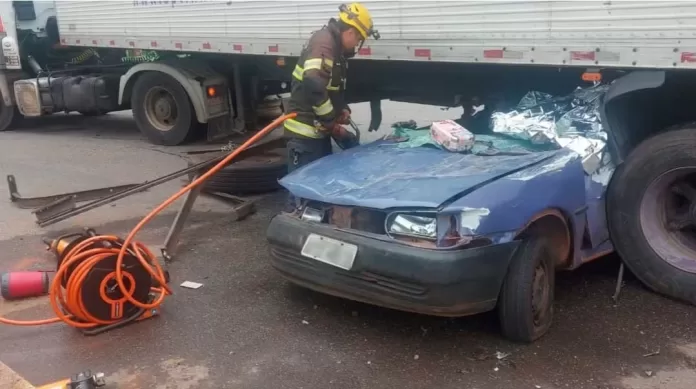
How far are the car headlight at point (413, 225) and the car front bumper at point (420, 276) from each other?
0.29 ft

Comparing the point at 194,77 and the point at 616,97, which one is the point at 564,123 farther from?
the point at 194,77

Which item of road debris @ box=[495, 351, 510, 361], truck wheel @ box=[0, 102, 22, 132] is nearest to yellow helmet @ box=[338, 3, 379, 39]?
road debris @ box=[495, 351, 510, 361]

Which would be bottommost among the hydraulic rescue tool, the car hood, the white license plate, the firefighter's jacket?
the hydraulic rescue tool

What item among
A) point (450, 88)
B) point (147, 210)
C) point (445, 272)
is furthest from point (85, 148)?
point (445, 272)

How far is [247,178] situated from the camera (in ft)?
21.9

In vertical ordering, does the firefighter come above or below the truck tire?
above

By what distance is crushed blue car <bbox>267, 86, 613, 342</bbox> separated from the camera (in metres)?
3.44

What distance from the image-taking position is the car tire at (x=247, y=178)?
6656mm

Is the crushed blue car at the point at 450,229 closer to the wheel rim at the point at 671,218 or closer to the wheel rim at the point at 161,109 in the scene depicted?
the wheel rim at the point at 671,218

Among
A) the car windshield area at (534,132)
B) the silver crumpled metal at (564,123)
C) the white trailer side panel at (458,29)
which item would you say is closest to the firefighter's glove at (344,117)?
the car windshield area at (534,132)

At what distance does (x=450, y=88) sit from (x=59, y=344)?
440 cm

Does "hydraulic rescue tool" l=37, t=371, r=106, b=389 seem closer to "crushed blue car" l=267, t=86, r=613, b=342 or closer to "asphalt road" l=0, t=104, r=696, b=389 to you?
"asphalt road" l=0, t=104, r=696, b=389

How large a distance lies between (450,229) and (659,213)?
1.70 m

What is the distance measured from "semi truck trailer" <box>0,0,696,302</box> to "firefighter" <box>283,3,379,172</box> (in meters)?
0.89
